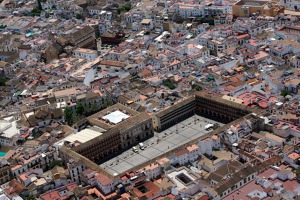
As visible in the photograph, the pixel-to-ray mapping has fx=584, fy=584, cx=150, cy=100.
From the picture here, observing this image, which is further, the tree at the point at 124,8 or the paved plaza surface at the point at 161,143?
the tree at the point at 124,8

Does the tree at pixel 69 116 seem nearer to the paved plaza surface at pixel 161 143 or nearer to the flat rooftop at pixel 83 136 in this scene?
the flat rooftop at pixel 83 136

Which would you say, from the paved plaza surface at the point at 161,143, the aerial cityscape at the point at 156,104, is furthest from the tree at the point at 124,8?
the paved plaza surface at the point at 161,143

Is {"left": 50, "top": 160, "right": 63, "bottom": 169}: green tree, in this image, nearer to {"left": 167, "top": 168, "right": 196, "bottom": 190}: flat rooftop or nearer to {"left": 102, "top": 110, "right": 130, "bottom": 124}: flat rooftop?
Answer: {"left": 102, "top": 110, "right": 130, "bottom": 124}: flat rooftop

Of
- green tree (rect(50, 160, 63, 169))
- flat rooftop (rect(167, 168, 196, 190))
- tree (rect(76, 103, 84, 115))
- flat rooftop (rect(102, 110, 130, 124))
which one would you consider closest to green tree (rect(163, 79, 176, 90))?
flat rooftop (rect(102, 110, 130, 124))

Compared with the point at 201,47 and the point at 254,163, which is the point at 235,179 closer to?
the point at 254,163

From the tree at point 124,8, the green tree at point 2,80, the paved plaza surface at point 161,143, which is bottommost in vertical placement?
the paved plaza surface at point 161,143

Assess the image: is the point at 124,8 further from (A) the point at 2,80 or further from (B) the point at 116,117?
(B) the point at 116,117
